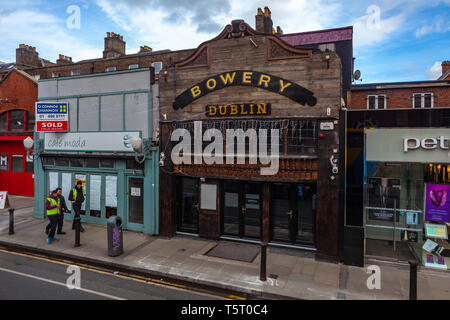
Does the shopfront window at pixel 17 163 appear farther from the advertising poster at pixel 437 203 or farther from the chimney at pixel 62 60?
the advertising poster at pixel 437 203

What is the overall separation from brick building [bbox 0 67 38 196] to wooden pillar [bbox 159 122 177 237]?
10.9m

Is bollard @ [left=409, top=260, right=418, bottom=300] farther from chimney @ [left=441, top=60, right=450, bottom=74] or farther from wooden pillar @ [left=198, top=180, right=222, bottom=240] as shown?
chimney @ [left=441, top=60, right=450, bottom=74]

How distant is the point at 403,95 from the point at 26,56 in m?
40.4

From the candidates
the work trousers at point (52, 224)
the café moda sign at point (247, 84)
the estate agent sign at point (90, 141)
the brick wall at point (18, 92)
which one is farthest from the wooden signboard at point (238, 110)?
the brick wall at point (18, 92)

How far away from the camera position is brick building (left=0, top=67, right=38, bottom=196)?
17922 mm

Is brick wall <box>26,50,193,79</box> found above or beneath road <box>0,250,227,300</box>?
above

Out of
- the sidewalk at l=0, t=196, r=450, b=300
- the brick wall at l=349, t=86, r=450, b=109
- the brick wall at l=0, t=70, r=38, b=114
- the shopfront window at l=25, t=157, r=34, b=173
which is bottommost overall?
the sidewalk at l=0, t=196, r=450, b=300

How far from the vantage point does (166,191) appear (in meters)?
11.7

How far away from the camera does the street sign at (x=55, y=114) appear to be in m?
13.6

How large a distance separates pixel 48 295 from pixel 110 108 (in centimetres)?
795

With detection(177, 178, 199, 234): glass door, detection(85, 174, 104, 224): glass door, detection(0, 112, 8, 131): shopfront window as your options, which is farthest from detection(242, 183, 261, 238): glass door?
detection(0, 112, 8, 131): shopfront window

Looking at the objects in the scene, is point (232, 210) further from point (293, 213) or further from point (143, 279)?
point (143, 279)

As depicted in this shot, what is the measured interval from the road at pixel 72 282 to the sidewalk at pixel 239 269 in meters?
0.61

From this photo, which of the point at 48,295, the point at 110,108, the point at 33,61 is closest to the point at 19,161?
the point at 110,108
